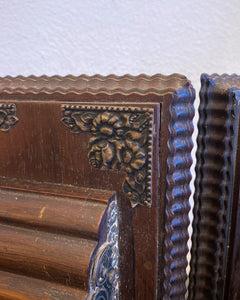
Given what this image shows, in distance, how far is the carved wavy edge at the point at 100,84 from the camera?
1.06 ft

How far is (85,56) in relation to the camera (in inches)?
24.7

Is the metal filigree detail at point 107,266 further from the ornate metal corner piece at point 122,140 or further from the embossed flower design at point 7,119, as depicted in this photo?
the embossed flower design at point 7,119

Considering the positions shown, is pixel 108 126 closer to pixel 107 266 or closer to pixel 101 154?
pixel 101 154

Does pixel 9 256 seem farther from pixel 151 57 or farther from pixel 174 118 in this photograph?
pixel 151 57

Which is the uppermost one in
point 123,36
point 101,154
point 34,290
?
point 123,36

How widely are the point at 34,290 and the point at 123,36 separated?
497 mm

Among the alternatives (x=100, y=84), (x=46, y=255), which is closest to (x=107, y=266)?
(x=46, y=255)

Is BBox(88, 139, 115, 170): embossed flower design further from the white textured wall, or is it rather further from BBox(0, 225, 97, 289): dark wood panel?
the white textured wall

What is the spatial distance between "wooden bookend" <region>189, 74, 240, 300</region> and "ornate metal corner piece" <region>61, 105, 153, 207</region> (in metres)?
0.09

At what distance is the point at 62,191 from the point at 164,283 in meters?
0.17

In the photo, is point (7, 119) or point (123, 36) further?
point (123, 36)

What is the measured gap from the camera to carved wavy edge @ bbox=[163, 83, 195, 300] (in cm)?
32

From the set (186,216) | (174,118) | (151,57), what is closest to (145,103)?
(174,118)

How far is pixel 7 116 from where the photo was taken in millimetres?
387
